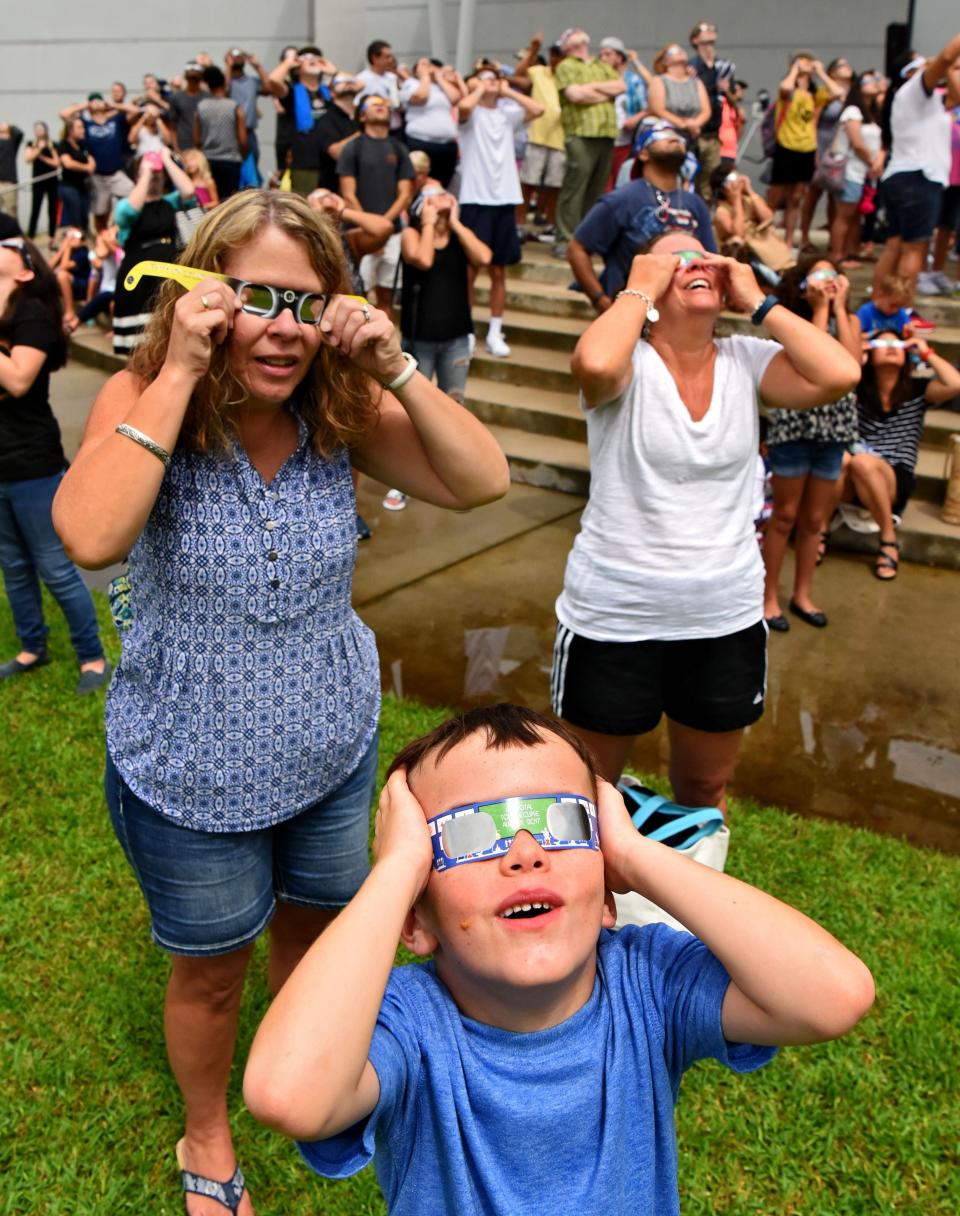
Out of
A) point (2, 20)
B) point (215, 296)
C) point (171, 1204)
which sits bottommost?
point (171, 1204)

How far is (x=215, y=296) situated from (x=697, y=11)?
601 inches

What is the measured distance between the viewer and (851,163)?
10023mm

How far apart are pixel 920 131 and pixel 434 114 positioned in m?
4.31

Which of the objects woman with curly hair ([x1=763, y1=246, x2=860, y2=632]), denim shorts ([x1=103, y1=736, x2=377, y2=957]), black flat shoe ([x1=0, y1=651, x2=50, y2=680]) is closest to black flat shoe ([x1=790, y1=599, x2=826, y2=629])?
woman with curly hair ([x1=763, y1=246, x2=860, y2=632])

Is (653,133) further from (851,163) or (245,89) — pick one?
(245,89)

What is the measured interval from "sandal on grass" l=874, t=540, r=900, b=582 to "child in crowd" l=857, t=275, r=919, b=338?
116 centimetres

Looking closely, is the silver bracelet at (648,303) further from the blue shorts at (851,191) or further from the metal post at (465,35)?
the metal post at (465,35)

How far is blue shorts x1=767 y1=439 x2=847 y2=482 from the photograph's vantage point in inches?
220

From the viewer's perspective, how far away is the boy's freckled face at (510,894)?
1398 mm

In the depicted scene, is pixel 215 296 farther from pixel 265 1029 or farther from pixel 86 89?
pixel 86 89

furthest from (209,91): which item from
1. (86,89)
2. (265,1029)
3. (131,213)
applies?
(265,1029)

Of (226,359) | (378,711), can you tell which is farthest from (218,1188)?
(226,359)

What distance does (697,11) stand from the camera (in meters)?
14.9

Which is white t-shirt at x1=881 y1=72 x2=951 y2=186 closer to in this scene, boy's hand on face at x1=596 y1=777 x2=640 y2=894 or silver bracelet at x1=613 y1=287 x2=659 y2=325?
silver bracelet at x1=613 y1=287 x2=659 y2=325
